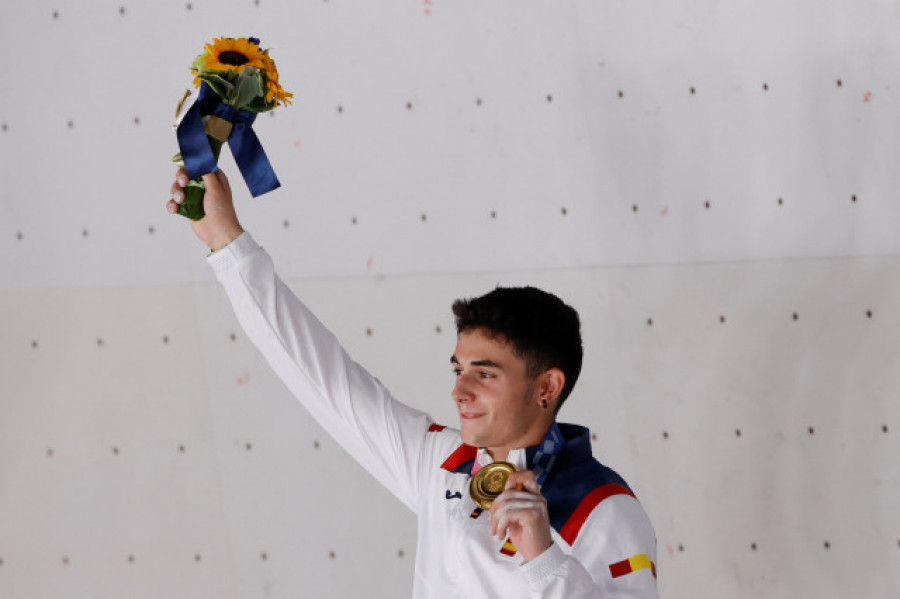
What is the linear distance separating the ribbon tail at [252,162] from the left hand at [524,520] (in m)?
0.62

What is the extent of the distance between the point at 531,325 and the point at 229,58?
60cm

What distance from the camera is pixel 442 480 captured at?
2.02 meters

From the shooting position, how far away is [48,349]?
2.68 metres

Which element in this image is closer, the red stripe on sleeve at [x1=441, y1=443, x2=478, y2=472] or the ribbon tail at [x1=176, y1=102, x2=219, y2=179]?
the ribbon tail at [x1=176, y1=102, x2=219, y2=179]

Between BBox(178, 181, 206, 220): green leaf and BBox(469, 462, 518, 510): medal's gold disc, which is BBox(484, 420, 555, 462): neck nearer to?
BBox(469, 462, 518, 510): medal's gold disc

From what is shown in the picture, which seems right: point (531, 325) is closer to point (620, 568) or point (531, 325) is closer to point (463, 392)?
point (463, 392)

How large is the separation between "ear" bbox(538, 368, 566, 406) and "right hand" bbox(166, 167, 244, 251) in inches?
20.1

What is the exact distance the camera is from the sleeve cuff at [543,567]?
1679 mm

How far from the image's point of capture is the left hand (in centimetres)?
169

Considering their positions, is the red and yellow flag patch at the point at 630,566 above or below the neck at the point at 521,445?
below

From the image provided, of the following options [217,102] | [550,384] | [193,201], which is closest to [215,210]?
[193,201]

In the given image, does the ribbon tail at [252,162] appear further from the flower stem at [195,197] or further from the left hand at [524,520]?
the left hand at [524,520]

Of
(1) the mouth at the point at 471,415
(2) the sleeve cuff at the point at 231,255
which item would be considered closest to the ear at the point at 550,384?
(1) the mouth at the point at 471,415

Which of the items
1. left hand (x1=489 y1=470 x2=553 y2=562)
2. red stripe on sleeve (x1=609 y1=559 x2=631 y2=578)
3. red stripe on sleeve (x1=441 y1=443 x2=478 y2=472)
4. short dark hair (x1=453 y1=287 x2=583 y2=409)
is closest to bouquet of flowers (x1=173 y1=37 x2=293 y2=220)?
short dark hair (x1=453 y1=287 x2=583 y2=409)
